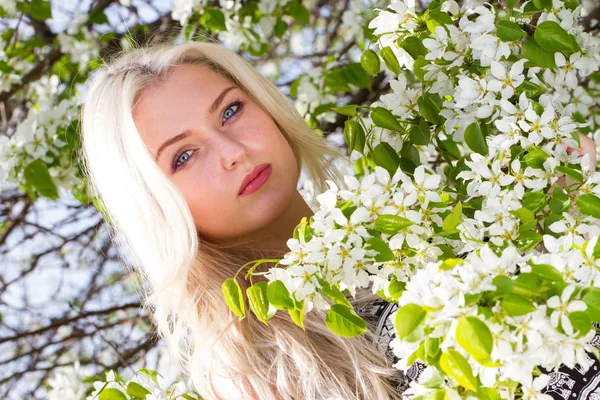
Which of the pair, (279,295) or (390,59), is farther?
(390,59)

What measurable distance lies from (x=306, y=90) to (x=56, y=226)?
1.01m

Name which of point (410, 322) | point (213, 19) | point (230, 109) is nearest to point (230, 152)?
point (230, 109)

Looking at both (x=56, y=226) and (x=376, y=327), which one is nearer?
(x=376, y=327)

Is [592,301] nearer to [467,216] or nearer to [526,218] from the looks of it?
[526,218]

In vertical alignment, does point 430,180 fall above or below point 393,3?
below

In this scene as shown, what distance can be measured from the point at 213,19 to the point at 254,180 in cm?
115

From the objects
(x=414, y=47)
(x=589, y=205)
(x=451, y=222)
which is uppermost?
(x=414, y=47)

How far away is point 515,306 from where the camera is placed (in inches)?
28.8

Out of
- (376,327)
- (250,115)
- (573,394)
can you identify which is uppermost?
(250,115)

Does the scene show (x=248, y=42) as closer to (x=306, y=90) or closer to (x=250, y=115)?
(x=306, y=90)

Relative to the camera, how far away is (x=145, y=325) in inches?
114

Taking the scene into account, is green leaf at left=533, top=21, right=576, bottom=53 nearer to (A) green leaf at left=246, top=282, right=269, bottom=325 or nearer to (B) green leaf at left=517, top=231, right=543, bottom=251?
(B) green leaf at left=517, top=231, right=543, bottom=251

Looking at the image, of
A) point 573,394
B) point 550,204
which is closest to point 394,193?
point 550,204

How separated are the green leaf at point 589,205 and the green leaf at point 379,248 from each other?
Answer: 0.25 m
